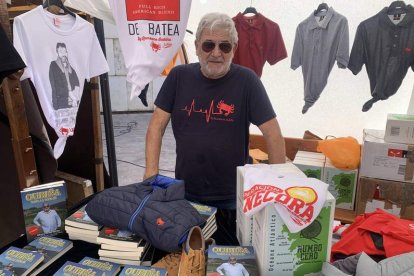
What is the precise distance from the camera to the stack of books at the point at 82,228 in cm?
122

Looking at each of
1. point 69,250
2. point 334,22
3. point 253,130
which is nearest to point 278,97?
point 253,130

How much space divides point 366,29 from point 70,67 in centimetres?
245

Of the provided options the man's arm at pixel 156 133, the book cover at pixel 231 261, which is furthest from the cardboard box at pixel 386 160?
the book cover at pixel 231 261

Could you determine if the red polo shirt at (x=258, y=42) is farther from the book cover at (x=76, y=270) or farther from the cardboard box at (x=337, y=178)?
the book cover at (x=76, y=270)

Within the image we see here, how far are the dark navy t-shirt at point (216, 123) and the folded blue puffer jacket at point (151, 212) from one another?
0.58m

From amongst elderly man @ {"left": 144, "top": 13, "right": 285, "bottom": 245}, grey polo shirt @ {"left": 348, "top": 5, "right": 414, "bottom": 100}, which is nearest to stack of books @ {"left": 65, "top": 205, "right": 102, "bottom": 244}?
elderly man @ {"left": 144, "top": 13, "right": 285, "bottom": 245}

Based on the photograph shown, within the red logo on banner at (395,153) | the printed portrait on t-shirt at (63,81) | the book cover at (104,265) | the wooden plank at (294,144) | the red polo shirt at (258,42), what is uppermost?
the red polo shirt at (258,42)

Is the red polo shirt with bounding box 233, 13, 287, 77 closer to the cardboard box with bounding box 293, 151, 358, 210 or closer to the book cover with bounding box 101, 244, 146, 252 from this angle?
the cardboard box with bounding box 293, 151, 358, 210

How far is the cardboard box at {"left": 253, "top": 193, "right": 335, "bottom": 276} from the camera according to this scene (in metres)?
0.90

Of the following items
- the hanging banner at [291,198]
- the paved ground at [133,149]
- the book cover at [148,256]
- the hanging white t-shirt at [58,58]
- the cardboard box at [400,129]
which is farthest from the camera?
the paved ground at [133,149]

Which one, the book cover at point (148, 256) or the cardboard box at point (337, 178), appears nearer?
the book cover at point (148, 256)

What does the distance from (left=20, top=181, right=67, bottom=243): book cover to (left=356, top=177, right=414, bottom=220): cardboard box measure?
249cm

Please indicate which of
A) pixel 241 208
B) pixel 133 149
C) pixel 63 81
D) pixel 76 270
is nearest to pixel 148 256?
pixel 76 270

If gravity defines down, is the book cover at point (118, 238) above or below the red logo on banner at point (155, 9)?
below
